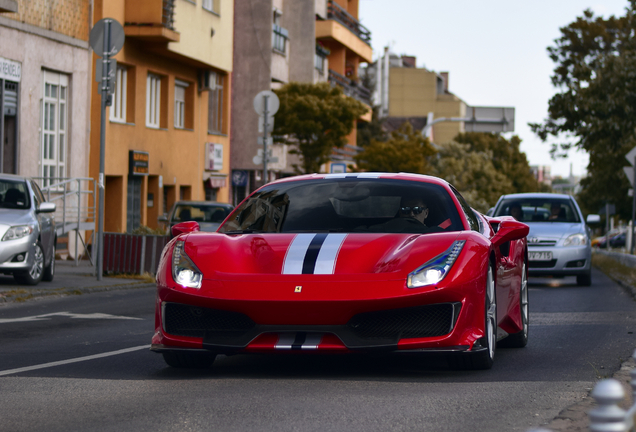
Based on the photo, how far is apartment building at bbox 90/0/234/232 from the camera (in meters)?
29.5

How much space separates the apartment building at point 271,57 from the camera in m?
43.3

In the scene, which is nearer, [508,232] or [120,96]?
[508,232]

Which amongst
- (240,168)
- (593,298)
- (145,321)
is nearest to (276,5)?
(240,168)

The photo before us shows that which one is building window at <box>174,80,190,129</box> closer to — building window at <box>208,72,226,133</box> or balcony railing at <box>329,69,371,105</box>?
building window at <box>208,72,226,133</box>

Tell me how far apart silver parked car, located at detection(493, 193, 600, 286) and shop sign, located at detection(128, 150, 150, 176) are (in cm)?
1346

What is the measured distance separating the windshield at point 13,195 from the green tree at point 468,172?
6056 cm

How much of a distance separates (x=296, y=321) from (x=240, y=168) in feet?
121

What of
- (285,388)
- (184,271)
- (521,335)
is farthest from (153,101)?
(285,388)

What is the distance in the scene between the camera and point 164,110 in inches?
1303

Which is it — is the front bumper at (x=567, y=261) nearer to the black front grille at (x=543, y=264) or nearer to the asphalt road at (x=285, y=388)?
the black front grille at (x=543, y=264)

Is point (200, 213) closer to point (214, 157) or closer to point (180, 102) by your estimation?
point (180, 102)

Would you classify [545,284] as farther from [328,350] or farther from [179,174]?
[179,174]

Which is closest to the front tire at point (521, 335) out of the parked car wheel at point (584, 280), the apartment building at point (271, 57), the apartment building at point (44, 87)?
the parked car wheel at point (584, 280)

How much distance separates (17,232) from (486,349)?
408 inches
